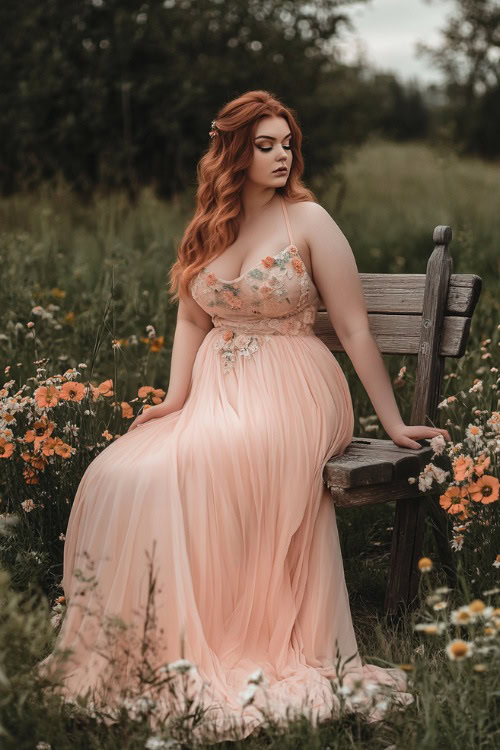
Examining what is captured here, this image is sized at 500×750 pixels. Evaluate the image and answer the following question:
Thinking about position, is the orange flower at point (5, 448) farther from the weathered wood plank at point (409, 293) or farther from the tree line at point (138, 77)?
the tree line at point (138, 77)

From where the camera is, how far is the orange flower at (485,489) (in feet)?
8.43

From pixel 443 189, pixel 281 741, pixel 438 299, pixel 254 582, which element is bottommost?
pixel 281 741

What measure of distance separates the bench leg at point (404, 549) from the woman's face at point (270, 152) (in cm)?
113

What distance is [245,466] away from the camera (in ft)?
8.84

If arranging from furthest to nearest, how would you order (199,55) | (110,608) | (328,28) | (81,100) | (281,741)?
(328,28), (199,55), (81,100), (110,608), (281,741)

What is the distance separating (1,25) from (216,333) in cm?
900

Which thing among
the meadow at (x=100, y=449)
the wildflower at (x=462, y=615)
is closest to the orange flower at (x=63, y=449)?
the meadow at (x=100, y=449)

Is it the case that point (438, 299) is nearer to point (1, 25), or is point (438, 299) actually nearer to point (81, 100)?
point (81, 100)

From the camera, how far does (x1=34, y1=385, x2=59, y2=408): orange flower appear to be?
314cm

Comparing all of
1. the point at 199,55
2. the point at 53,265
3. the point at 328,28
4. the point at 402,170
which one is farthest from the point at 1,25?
the point at 402,170

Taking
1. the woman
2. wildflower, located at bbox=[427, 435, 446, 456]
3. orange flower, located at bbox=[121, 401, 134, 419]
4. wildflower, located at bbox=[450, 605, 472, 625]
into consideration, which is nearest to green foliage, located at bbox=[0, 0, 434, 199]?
orange flower, located at bbox=[121, 401, 134, 419]

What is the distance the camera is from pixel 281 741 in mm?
2148

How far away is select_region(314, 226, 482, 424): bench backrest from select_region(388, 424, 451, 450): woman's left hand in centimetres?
15

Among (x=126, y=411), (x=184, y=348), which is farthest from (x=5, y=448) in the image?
(x=184, y=348)
